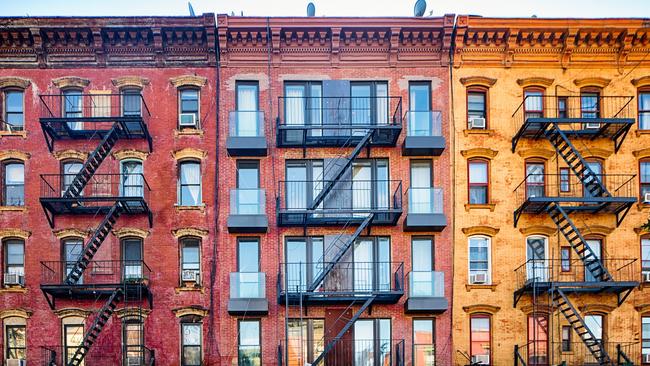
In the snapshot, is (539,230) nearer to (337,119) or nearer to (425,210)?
(425,210)

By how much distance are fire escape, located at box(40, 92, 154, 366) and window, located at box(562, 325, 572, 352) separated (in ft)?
47.1

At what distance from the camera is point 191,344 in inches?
790

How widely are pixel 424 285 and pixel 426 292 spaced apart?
25 cm

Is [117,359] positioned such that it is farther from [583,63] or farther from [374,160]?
[583,63]

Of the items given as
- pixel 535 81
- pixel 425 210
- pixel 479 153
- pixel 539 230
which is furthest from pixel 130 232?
pixel 535 81

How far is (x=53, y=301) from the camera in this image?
19.9 metres

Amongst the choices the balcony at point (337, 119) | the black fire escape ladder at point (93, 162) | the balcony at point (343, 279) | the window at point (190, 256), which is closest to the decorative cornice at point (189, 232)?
the window at point (190, 256)

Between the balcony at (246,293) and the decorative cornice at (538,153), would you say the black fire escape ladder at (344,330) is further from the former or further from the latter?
the decorative cornice at (538,153)

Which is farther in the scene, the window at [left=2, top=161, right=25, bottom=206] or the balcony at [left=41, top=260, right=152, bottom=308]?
the window at [left=2, top=161, right=25, bottom=206]

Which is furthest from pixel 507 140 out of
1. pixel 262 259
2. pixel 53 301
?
Result: pixel 53 301

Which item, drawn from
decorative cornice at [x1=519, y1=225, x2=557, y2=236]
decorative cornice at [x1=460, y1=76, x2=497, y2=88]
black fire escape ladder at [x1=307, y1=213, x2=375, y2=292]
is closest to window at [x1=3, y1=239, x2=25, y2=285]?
black fire escape ladder at [x1=307, y1=213, x2=375, y2=292]

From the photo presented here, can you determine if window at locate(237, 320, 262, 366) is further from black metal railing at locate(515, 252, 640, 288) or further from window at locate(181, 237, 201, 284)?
black metal railing at locate(515, 252, 640, 288)

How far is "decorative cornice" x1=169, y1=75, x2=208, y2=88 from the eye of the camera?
2092 centimetres

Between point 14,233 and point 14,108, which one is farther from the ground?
point 14,108
